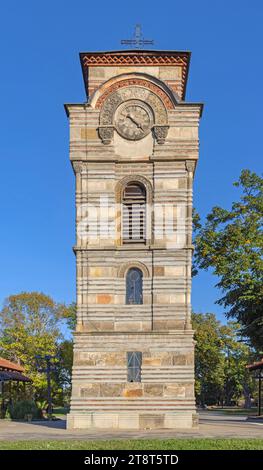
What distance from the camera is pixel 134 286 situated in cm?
2500

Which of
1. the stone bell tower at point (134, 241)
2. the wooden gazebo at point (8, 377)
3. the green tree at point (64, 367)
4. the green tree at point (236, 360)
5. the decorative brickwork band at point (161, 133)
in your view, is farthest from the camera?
the green tree at point (236, 360)

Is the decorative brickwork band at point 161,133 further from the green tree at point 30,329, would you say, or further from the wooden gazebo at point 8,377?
the green tree at point 30,329

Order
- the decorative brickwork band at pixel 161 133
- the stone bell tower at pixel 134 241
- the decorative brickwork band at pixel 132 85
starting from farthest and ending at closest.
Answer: the decorative brickwork band at pixel 132 85
the decorative brickwork band at pixel 161 133
the stone bell tower at pixel 134 241

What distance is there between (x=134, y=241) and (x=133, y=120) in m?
4.46

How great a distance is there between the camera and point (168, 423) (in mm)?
23562

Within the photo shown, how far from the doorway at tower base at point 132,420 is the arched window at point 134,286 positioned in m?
3.91

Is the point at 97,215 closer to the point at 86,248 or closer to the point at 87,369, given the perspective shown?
the point at 86,248

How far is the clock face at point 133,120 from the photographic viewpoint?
2577 cm

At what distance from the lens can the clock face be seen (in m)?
25.8

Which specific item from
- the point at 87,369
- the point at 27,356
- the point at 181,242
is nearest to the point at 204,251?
the point at 181,242

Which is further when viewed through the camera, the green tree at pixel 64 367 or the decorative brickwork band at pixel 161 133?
the green tree at pixel 64 367

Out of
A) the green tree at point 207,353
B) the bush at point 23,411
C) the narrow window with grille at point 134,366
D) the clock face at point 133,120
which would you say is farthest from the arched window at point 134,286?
the green tree at point 207,353

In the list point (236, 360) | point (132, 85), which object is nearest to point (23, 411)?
point (132, 85)

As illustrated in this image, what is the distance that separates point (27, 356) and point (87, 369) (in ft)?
103
